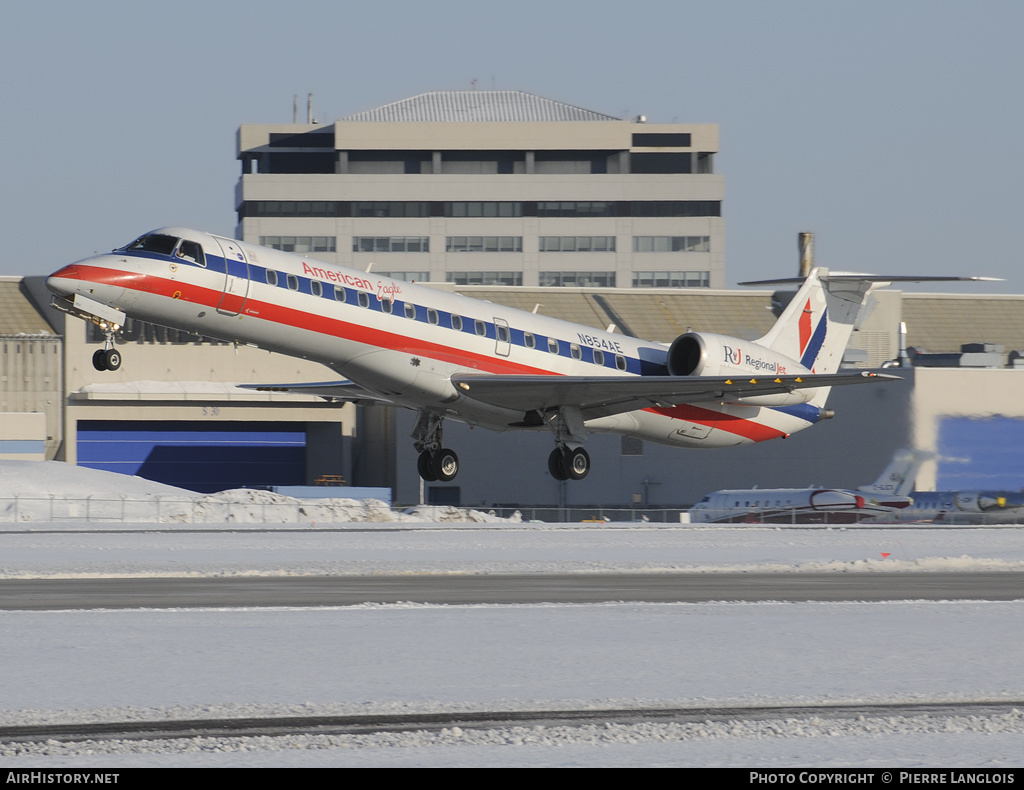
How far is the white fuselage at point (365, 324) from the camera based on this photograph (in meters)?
23.6

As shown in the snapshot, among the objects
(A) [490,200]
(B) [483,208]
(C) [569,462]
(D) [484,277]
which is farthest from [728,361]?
(B) [483,208]

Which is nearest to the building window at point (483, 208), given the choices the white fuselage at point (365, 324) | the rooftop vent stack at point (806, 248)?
the rooftop vent stack at point (806, 248)

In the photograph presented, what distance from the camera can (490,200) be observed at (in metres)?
111

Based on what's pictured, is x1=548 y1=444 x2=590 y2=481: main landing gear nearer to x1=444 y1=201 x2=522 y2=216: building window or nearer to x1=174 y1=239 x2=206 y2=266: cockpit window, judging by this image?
x1=174 y1=239 x2=206 y2=266: cockpit window

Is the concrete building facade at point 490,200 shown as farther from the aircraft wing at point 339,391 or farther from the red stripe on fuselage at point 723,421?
the aircraft wing at point 339,391

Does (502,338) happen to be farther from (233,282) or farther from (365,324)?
(233,282)

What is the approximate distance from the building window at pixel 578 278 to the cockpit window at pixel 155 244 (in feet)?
284

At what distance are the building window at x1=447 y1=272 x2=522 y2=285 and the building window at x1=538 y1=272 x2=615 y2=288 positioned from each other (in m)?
2.20

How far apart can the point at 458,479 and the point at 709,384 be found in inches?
1262

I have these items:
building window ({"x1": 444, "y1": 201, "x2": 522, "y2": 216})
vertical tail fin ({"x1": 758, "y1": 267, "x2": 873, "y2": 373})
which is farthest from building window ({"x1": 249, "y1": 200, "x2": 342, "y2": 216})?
vertical tail fin ({"x1": 758, "y1": 267, "x2": 873, "y2": 373})

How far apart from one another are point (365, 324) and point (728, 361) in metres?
9.89

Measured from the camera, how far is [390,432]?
61.6 meters

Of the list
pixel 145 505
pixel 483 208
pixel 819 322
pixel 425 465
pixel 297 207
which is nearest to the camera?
pixel 425 465
